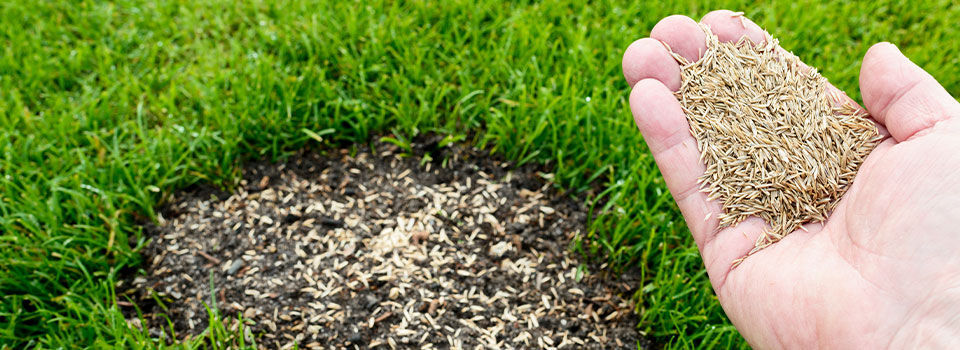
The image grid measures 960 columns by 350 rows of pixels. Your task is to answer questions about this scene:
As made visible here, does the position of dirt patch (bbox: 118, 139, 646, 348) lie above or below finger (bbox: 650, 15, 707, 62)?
below

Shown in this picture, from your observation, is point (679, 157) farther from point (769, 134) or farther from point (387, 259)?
point (387, 259)

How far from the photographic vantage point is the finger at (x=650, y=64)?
8.00ft

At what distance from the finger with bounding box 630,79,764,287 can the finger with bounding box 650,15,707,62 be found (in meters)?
0.28

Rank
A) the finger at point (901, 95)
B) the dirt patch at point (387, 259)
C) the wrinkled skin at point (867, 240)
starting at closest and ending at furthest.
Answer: the wrinkled skin at point (867, 240), the finger at point (901, 95), the dirt patch at point (387, 259)

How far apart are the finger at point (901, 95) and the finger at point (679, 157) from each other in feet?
1.71

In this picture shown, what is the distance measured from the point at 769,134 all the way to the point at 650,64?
47 cm

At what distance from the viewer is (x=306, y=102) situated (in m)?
3.18

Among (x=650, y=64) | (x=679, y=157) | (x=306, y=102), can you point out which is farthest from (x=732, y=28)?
(x=306, y=102)

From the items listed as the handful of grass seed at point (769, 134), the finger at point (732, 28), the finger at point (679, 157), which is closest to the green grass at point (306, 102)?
the finger at point (679, 157)

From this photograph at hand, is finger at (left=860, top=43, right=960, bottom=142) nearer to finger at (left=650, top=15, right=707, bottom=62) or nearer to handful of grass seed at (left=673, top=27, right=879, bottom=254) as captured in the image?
handful of grass seed at (left=673, top=27, right=879, bottom=254)

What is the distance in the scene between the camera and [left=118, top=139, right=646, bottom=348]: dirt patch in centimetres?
255

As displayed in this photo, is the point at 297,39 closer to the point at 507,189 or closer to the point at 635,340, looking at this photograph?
the point at 507,189

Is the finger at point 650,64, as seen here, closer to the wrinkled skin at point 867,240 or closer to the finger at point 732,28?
the wrinkled skin at point 867,240

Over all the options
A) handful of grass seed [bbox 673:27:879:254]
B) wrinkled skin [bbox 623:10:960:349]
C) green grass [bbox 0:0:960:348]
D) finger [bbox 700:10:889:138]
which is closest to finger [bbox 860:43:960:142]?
wrinkled skin [bbox 623:10:960:349]
